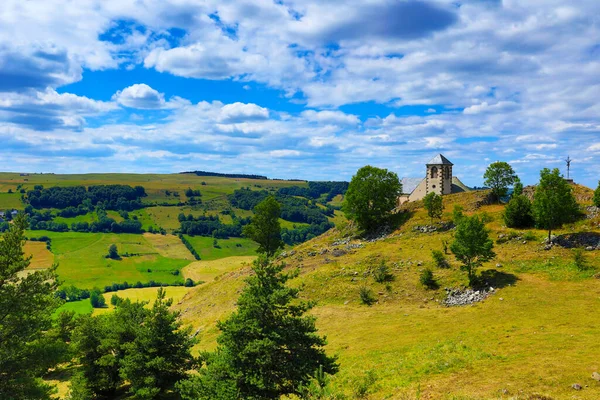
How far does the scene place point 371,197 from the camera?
270 ft

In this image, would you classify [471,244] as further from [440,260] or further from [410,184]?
[410,184]

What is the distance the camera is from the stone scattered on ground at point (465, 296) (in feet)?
152

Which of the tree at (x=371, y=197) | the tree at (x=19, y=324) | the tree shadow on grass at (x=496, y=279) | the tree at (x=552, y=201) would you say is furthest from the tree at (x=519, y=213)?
the tree at (x=19, y=324)

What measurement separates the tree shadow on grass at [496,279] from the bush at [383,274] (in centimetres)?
1221

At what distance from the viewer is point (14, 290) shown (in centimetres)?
2439

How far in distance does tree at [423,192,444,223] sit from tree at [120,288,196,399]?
5667 centimetres

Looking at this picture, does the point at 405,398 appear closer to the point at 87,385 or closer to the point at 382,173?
the point at 87,385

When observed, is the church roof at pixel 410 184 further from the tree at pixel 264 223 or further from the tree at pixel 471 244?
the tree at pixel 471 244

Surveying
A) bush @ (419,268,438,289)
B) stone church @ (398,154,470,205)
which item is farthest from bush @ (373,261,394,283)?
stone church @ (398,154,470,205)

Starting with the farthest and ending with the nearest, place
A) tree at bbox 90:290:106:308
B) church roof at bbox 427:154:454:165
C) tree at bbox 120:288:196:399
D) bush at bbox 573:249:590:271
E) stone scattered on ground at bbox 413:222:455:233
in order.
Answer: tree at bbox 90:290:106:308, church roof at bbox 427:154:454:165, stone scattered on ground at bbox 413:222:455:233, bush at bbox 573:249:590:271, tree at bbox 120:288:196:399

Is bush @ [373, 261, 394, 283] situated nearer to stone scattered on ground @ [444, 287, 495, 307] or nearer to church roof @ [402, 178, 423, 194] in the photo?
stone scattered on ground @ [444, 287, 495, 307]

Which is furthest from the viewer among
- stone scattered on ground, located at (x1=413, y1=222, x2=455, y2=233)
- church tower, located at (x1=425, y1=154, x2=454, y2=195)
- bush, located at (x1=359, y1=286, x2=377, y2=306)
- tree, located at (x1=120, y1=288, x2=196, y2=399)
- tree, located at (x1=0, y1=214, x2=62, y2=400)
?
church tower, located at (x1=425, y1=154, x2=454, y2=195)

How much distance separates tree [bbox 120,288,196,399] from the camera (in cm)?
3184

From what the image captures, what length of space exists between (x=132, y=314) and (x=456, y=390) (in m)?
30.6
